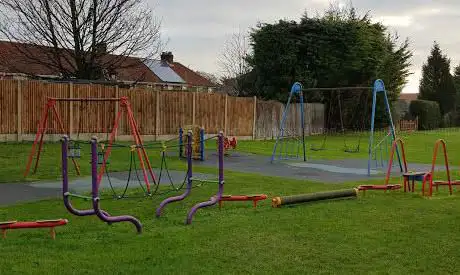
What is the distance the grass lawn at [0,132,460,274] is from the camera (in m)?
5.46

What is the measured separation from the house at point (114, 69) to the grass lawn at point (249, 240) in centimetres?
1713

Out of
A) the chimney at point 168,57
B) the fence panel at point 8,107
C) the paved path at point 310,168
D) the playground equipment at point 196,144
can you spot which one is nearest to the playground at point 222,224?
the paved path at point 310,168

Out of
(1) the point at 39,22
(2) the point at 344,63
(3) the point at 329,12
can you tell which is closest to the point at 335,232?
(1) the point at 39,22

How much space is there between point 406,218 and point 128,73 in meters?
39.8

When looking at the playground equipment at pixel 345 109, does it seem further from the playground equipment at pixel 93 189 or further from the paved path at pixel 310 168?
the playground equipment at pixel 93 189

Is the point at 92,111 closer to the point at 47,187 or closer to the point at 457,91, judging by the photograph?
the point at 47,187

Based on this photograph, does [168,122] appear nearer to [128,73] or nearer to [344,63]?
[344,63]

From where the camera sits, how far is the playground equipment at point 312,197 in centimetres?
877

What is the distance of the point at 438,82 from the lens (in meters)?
59.1

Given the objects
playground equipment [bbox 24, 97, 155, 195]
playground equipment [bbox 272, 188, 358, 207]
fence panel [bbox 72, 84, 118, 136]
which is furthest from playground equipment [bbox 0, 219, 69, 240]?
→ fence panel [bbox 72, 84, 118, 136]

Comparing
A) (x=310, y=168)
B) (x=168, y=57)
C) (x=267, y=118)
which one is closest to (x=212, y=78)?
(x=168, y=57)

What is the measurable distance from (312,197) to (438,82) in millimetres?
54747

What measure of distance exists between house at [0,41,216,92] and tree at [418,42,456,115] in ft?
76.1

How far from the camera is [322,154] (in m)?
20.7
